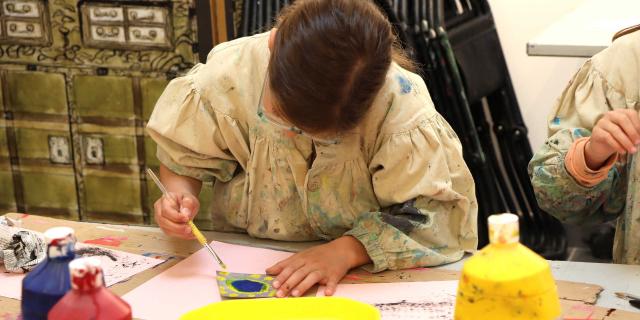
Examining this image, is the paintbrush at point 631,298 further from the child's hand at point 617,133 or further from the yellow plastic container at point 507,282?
the yellow plastic container at point 507,282

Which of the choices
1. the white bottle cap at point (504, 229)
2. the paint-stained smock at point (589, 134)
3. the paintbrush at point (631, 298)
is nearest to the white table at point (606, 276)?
the paintbrush at point (631, 298)

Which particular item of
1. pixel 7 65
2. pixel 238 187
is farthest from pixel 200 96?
pixel 7 65

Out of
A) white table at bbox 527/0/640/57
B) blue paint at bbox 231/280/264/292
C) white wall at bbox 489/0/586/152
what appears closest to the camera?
blue paint at bbox 231/280/264/292

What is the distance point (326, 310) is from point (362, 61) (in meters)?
0.33

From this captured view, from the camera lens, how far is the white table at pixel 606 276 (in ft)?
3.61

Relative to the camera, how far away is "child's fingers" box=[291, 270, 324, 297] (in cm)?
114

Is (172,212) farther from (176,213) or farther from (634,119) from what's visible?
(634,119)

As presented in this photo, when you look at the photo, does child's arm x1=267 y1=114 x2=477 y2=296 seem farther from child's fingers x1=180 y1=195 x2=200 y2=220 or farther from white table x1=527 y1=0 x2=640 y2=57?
white table x1=527 y1=0 x2=640 y2=57

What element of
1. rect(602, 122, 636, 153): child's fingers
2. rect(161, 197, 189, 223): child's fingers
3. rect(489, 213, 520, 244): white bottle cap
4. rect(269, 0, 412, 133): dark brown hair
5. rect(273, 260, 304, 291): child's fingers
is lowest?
rect(273, 260, 304, 291): child's fingers

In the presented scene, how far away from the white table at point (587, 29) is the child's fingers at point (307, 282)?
34.5 inches

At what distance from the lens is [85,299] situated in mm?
784

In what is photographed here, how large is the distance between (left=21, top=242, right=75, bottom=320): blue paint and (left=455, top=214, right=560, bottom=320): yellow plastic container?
39 cm

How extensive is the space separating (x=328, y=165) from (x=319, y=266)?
0.18 meters

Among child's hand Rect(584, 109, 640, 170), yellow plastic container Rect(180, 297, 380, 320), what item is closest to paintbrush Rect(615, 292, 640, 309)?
child's hand Rect(584, 109, 640, 170)
